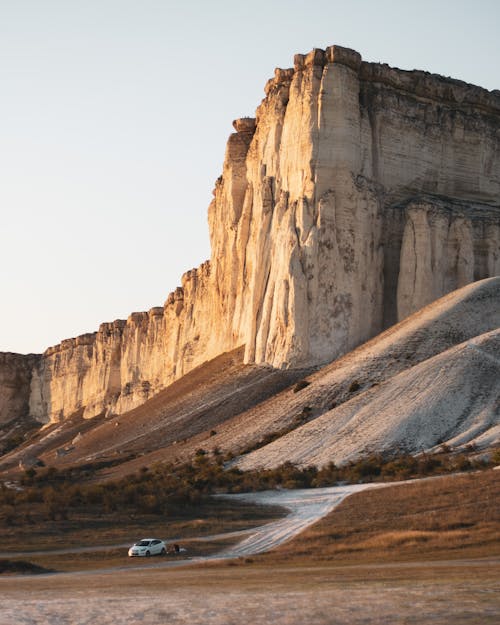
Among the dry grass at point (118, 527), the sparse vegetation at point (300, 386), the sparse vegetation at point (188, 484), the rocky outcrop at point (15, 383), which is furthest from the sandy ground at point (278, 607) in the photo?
the rocky outcrop at point (15, 383)

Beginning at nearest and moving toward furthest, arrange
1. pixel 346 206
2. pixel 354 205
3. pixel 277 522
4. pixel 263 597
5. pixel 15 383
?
pixel 263 597
pixel 277 522
pixel 346 206
pixel 354 205
pixel 15 383

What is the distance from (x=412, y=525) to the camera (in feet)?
103

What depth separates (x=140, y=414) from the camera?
8162 cm

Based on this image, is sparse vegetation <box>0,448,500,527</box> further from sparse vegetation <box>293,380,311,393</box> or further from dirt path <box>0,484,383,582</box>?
sparse vegetation <box>293,380,311,393</box>

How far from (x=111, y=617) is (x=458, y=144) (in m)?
72.9

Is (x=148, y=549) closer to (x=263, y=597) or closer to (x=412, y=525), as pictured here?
(x=412, y=525)

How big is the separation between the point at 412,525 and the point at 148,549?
7.77 meters

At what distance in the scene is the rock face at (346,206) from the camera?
71.9 m

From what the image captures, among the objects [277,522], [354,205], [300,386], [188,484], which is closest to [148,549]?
[277,522]

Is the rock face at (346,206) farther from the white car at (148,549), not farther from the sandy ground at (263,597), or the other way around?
the sandy ground at (263,597)

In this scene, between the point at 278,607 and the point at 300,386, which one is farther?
the point at 300,386

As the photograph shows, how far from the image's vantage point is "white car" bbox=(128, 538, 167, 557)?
97.5ft

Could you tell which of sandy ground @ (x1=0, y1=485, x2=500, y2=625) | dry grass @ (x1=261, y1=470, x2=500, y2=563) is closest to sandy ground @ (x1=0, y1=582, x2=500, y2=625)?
sandy ground @ (x1=0, y1=485, x2=500, y2=625)

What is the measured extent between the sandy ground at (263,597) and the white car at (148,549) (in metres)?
5.06
